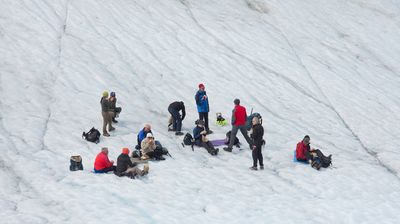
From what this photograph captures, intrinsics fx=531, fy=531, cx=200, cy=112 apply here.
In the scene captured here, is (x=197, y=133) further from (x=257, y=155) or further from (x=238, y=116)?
(x=257, y=155)

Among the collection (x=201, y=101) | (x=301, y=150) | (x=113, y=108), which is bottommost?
(x=301, y=150)

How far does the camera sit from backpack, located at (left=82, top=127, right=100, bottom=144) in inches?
766

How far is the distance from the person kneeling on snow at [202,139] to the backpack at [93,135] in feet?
11.8

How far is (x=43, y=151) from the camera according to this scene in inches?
720

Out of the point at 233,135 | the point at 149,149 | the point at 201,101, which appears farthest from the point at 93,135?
the point at 233,135

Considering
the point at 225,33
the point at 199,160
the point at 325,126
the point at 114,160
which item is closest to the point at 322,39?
the point at 225,33

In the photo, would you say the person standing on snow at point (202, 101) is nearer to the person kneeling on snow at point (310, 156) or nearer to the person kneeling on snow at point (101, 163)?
the person kneeling on snow at point (310, 156)

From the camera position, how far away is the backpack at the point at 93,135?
19.5 metres

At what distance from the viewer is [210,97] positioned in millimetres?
26125

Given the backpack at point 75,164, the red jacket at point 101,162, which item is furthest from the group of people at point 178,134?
the backpack at point 75,164

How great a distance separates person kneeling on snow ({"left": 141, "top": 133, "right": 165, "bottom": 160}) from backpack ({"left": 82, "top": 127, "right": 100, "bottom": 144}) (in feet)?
7.16

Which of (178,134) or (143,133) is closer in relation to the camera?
(143,133)

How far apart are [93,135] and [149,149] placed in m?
2.51

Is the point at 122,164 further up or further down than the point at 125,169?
further up
